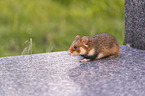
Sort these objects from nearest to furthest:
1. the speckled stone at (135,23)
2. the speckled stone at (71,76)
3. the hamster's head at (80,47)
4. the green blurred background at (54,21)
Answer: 1. the speckled stone at (71,76)
2. the hamster's head at (80,47)
3. the speckled stone at (135,23)
4. the green blurred background at (54,21)

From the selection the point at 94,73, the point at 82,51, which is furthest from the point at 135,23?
the point at 94,73

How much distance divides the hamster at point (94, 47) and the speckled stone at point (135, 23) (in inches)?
21.0

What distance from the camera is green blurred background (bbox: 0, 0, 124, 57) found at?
5.56m

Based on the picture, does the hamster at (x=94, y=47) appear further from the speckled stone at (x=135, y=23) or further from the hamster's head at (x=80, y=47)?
the speckled stone at (x=135, y=23)

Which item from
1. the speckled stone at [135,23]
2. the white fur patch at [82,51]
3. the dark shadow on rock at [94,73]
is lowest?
the dark shadow on rock at [94,73]

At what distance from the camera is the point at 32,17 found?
251 inches

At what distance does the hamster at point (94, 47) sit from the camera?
10.9 feet

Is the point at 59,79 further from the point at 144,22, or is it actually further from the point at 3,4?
the point at 3,4

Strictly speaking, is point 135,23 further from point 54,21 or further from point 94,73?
point 54,21

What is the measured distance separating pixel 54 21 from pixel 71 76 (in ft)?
12.6

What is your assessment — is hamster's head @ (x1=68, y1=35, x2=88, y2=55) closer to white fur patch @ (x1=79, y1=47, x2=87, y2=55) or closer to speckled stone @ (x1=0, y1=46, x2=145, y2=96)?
white fur patch @ (x1=79, y1=47, x2=87, y2=55)


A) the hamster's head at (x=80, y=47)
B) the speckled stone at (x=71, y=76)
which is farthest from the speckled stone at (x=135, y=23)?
the hamster's head at (x=80, y=47)

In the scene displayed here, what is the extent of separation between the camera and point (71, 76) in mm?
2703

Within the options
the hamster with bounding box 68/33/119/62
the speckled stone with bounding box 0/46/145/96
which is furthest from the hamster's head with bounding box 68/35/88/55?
the speckled stone with bounding box 0/46/145/96
